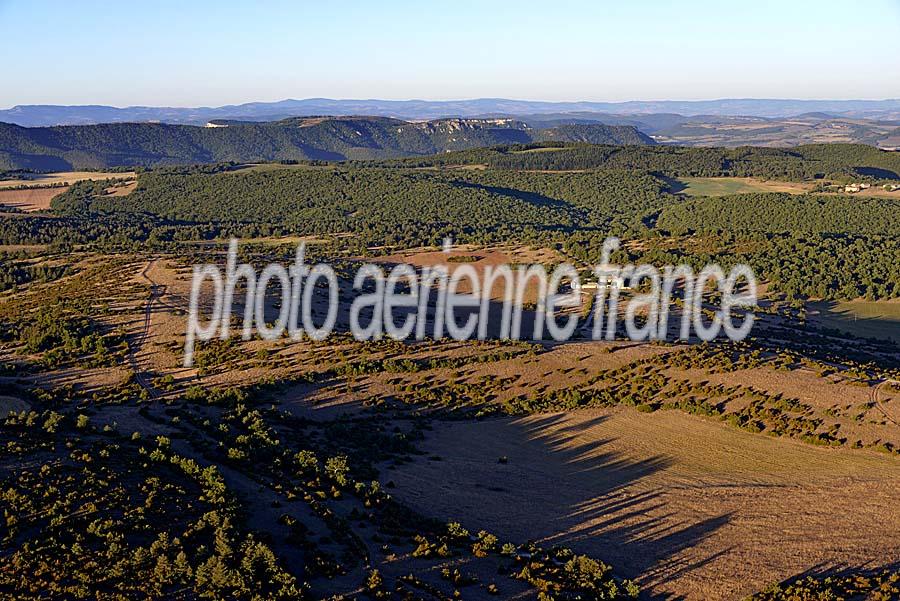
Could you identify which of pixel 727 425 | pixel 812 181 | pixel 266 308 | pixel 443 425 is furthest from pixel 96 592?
pixel 812 181

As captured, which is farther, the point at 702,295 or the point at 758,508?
the point at 702,295

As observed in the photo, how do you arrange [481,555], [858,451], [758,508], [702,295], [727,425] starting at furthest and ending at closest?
[702,295], [727,425], [858,451], [758,508], [481,555]

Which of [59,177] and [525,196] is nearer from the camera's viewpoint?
[525,196]

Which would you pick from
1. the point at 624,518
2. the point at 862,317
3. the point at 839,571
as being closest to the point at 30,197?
the point at 862,317

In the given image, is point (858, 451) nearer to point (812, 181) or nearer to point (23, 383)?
point (23, 383)

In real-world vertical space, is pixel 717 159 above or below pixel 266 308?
above

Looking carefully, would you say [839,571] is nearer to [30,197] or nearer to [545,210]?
[545,210]

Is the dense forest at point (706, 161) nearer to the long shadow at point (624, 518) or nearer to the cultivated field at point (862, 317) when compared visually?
the cultivated field at point (862, 317)

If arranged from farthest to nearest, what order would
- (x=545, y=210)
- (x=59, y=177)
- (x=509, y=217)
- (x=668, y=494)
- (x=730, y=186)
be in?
1. (x=59, y=177)
2. (x=730, y=186)
3. (x=545, y=210)
4. (x=509, y=217)
5. (x=668, y=494)

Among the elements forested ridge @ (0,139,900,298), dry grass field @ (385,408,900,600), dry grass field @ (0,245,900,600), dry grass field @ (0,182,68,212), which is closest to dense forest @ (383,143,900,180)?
forested ridge @ (0,139,900,298)

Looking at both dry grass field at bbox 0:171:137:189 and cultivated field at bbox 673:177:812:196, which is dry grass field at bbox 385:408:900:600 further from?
dry grass field at bbox 0:171:137:189

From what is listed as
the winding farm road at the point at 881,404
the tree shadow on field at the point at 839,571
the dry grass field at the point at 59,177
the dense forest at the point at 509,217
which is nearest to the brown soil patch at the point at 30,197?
the dense forest at the point at 509,217
